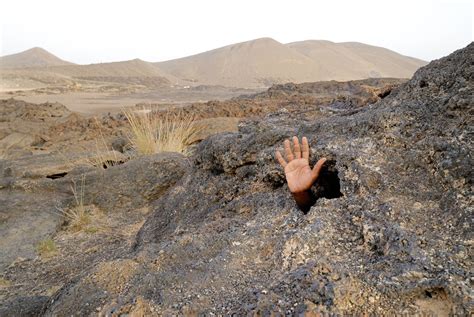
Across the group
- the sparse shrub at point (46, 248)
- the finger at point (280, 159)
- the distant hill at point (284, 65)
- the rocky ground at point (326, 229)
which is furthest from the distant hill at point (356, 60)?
the finger at point (280, 159)

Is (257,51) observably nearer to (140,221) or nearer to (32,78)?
(32,78)

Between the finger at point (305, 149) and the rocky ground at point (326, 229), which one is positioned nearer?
the rocky ground at point (326, 229)

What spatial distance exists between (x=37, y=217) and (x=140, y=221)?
42.1 inches

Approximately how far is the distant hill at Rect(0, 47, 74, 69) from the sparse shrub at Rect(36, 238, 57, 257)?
84.9 m

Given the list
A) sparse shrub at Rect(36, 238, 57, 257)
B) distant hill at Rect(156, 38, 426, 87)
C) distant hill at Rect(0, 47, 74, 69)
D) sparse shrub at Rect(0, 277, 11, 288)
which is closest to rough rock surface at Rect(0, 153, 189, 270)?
sparse shrub at Rect(36, 238, 57, 257)

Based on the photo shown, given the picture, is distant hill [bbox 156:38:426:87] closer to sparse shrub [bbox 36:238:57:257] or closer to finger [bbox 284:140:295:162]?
sparse shrub [bbox 36:238:57:257]

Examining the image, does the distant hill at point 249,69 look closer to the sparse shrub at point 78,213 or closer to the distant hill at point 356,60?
the distant hill at point 356,60

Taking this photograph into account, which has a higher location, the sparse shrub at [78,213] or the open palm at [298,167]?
the open palm at [298,167]

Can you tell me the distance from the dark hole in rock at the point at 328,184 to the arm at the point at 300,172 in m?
0.05

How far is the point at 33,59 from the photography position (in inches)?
3354

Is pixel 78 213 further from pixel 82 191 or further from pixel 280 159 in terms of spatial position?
pixel 280 159

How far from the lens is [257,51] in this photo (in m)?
59.6

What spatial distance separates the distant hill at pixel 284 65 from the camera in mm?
50406

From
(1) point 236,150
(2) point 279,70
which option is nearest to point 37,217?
(1) point 236,150
